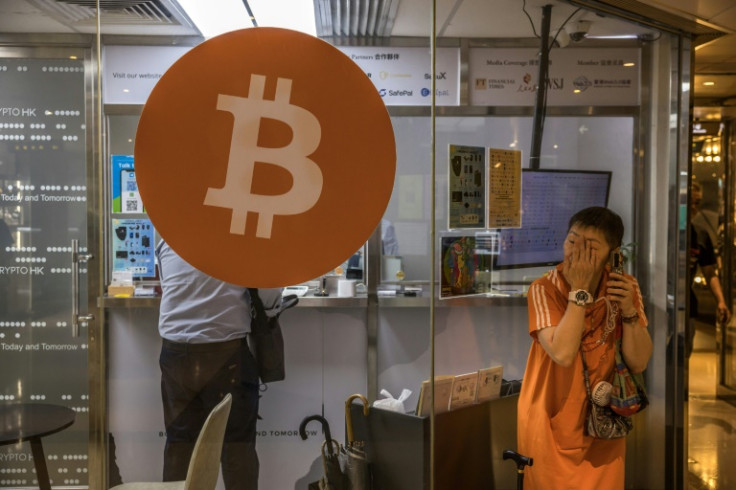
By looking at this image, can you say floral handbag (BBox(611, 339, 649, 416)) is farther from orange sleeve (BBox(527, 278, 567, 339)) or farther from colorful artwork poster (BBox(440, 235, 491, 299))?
colorful artwork poster (BBox(440, 235, 491, 299))

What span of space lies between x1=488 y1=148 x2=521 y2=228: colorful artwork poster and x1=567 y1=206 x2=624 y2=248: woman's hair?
362mm

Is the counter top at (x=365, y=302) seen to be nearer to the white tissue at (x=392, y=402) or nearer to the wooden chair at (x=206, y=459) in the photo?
A: the white tissue at (x=392, y=402)

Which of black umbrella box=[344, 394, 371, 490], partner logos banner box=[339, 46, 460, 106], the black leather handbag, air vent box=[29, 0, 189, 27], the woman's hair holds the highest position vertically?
air vent box=[29, 0, 189, 27]

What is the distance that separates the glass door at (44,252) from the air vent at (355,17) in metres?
0.85

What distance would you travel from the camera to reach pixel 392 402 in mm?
2850

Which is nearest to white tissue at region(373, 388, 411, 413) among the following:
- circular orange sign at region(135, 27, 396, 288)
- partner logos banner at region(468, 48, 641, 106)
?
circular orange sign at region(135, 27, 396, 288)

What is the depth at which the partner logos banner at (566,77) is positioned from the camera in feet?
10.3

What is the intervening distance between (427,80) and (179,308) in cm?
132

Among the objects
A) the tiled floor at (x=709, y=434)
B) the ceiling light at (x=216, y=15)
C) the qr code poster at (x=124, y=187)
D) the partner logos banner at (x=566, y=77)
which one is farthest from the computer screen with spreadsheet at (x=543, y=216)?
the tiled floor at (x=709, y=434)

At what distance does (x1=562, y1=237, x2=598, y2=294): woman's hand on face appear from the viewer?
8.50 feet

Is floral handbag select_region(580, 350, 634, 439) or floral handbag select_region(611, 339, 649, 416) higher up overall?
floral handbag select_region(611, 339, 649, 416)

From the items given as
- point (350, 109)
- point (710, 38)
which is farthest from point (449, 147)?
point (710, 38)

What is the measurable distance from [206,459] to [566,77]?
2334 mm

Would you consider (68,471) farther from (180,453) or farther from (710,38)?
(710,38)
